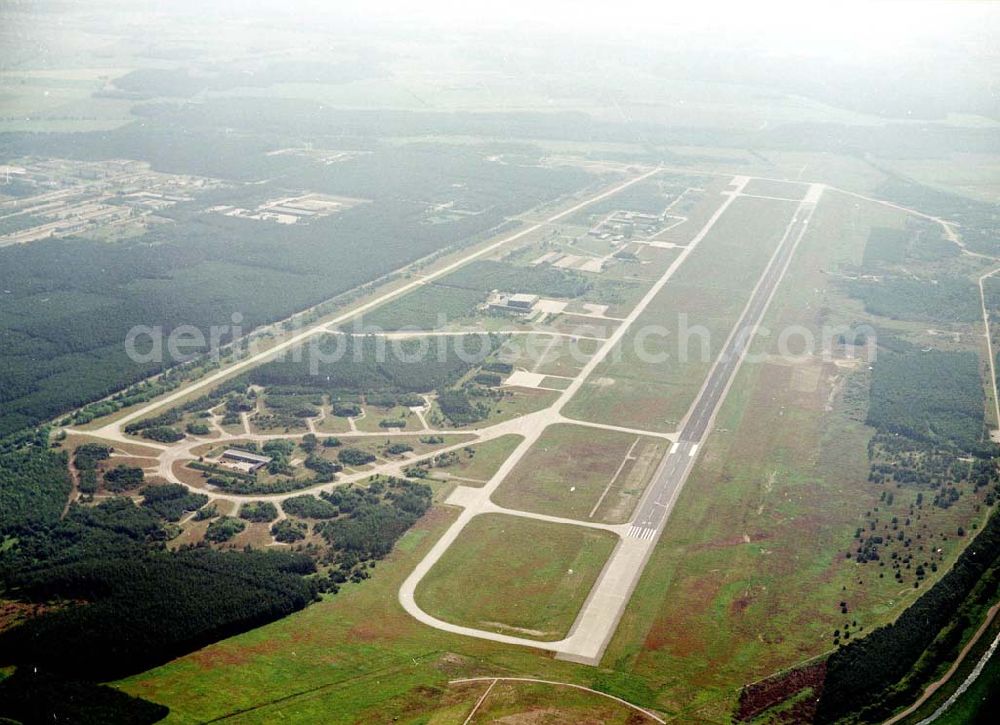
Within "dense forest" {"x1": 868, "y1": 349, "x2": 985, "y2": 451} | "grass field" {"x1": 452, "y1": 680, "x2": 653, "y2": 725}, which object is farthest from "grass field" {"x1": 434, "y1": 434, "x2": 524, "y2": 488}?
"dense forest" {"x1": 868, "y1": 349, "x2": 985, "y2": 451}

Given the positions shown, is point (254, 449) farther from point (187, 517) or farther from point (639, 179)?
point (639, 179)

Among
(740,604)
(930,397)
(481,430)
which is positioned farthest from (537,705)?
(930,397)

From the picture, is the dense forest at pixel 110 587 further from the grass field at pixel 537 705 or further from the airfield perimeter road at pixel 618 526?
the grass field at pixel 537 705

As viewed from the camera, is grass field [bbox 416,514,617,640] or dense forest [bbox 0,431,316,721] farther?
grass field [bbox 416,514,617,640]

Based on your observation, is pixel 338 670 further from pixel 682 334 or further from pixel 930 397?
pixel 682 334

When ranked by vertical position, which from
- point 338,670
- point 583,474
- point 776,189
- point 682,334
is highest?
point 776,189

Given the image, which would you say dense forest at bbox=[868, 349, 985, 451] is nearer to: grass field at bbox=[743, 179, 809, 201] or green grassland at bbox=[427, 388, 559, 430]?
green grassland at bbox=[427, 388, 559, 430]
